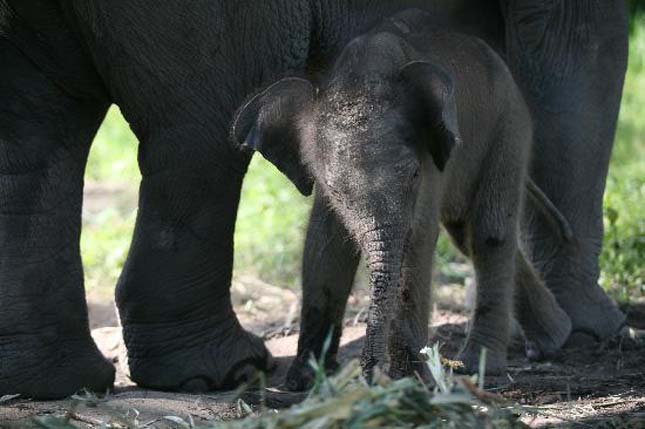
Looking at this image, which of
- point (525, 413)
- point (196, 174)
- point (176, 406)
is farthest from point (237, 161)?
point (525, 413)

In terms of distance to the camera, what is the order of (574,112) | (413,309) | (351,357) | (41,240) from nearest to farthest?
1. (413,309)
2. (41,240)
3. (351,357)
4. (574,112)

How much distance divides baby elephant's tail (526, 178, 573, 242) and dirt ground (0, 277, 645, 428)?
0.50m

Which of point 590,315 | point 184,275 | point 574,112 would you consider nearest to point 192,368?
point 184,275

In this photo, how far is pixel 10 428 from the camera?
4211 mm

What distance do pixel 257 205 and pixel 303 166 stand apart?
4.52 meters

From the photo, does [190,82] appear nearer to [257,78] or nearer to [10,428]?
[257,78]

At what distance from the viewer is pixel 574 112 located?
6.29 metres

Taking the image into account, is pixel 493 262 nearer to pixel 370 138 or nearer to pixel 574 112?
pixel 574 112

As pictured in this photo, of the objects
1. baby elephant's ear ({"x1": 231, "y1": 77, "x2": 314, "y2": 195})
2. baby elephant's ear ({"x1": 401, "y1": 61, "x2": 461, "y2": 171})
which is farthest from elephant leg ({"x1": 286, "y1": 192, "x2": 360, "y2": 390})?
baby elephant's ear ({"x1": 401, "y1": 61, "x2": 461, "y2": 171})

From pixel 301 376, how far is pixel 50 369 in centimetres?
90

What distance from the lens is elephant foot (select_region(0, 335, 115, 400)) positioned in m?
5.34

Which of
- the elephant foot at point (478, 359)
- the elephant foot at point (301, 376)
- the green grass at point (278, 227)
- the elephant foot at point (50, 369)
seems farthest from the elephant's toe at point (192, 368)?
the green grass at point (278, 227)

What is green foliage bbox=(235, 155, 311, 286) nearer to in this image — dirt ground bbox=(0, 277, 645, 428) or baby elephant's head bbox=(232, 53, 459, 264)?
dirt ground bbox=(0, 277, 645, 428)

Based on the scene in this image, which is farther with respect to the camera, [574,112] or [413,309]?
[574,112]
